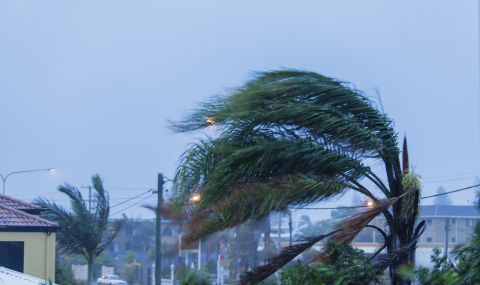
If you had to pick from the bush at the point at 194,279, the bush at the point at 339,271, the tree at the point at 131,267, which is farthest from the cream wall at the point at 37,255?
the tree at the point at 131,267

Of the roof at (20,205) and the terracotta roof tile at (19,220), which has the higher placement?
the roof at (20,205)

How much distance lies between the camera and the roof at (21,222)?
21494mm

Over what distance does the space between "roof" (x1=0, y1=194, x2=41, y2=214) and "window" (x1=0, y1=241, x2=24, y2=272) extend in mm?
2102

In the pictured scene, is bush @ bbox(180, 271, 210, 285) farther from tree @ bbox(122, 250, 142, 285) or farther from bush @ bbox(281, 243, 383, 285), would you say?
tree @ bbox(122, 250, 142, 285)

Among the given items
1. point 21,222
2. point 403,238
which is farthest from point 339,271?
point 21,222

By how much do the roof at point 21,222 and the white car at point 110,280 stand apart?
41.6 feet

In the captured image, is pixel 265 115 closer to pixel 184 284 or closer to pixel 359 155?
pixel 359 155

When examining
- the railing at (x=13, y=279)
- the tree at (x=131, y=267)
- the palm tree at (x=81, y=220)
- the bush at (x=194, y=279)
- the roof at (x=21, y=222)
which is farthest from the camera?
the tree at (x=131, y=267)


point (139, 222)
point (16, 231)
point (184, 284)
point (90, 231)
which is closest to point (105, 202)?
point (90, 231)

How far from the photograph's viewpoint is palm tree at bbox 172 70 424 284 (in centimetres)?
790

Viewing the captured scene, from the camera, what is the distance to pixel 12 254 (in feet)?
72.7

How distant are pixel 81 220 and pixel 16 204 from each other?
7.12 feet

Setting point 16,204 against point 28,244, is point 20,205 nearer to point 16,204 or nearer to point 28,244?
point 16,204

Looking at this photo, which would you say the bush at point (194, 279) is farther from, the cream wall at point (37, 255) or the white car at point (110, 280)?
the white car at point (110, 280)
